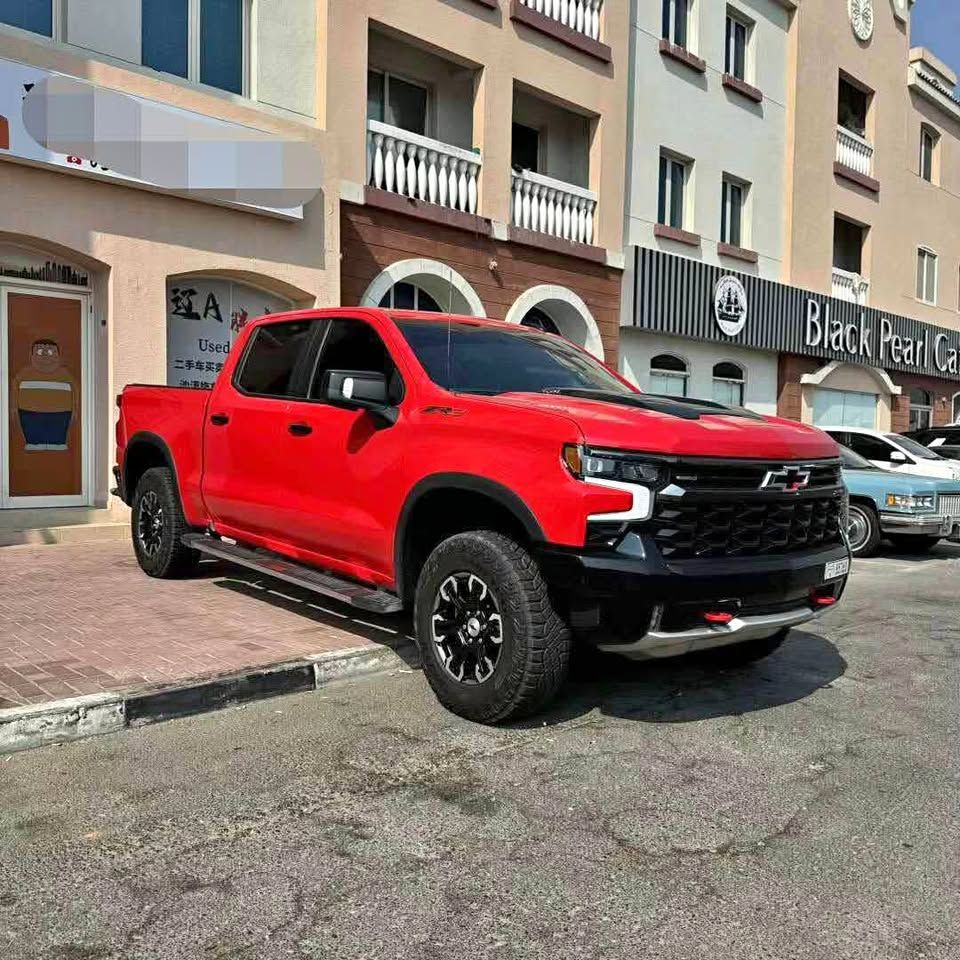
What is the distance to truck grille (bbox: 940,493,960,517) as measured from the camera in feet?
37.6

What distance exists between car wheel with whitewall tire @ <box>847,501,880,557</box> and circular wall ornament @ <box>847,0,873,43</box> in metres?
15.3

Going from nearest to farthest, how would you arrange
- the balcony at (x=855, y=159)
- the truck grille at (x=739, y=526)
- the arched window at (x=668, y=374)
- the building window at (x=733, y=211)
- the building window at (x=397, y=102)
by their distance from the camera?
the truck grille at (x=739, y=526) < the building window at (x=397, y=102) < the arched window at (x=668, y=374) < the building window at (x=733, y=211) < the balcony at (x=855, y=159)

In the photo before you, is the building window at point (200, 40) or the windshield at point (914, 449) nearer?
the building window at point (200, 40)

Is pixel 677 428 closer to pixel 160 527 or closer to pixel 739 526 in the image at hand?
pixel 739 526

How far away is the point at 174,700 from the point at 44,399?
6.38m

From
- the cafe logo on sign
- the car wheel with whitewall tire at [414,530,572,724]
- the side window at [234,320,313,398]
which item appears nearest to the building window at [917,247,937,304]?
the cafe logo on sign

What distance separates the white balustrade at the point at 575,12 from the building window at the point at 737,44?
14.9ft

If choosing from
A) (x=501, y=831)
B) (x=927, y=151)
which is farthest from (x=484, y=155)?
(x=927, y=151)

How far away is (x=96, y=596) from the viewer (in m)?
7.01

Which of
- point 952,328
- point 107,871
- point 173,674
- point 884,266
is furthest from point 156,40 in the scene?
point 952,328

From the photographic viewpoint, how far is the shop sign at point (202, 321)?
1070 cm

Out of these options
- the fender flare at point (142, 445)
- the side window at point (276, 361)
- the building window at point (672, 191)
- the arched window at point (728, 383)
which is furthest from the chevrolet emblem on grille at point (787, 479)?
the arched window at point (728, 383)

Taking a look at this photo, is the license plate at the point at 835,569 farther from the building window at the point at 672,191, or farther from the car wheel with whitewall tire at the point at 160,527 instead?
the building window at the point at 672,191

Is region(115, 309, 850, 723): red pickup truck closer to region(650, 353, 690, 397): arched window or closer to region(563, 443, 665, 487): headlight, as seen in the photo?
region(563, 443, 665, 487): headlight
